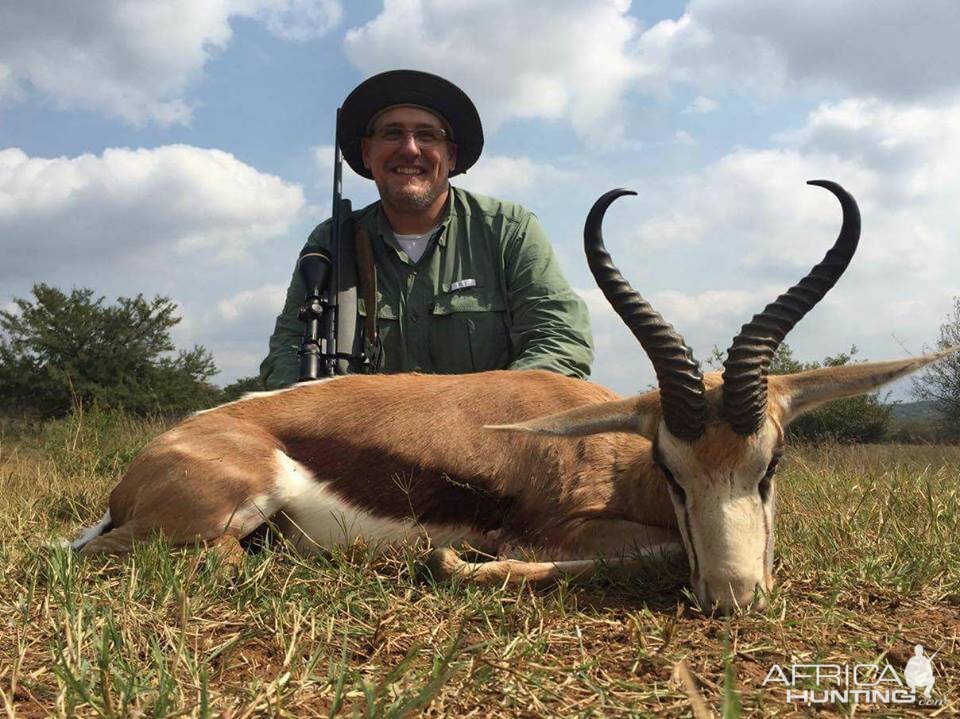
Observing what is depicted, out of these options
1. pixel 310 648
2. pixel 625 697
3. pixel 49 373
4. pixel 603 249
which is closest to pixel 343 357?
pixel 603 249

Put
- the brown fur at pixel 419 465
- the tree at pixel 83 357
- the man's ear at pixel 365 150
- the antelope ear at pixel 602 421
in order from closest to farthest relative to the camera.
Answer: the antelope ear at pixel 602 421, the brown fur at pixel 419 465, the man's ear at pixel 365 150, the tree at pixel 83 357

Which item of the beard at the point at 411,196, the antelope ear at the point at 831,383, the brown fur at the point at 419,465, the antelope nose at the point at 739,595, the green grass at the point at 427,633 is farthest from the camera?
the beard at the point at 411,196

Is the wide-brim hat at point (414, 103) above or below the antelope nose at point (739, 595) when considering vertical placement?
above

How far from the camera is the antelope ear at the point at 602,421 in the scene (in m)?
3.53

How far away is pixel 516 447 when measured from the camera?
4.06 m

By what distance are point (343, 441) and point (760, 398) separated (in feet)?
6.63

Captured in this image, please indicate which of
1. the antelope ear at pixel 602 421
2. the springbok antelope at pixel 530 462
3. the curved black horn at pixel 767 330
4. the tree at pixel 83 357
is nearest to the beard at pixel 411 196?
the springbok antelope at pixel 530 462

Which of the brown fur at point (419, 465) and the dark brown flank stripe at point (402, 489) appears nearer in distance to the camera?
the brown fur at point (419, 465)

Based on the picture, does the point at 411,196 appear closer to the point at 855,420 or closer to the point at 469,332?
the point at 469,332

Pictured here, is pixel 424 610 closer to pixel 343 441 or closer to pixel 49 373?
pixel 343 441

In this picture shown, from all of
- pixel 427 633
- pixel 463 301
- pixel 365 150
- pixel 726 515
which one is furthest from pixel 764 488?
pixel 365 150

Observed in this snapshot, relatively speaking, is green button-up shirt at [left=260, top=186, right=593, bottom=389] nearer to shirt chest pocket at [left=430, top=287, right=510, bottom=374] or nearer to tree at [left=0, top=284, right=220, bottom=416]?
shirt chest pocket at [left=430, top=287, right=510, bottom=374]

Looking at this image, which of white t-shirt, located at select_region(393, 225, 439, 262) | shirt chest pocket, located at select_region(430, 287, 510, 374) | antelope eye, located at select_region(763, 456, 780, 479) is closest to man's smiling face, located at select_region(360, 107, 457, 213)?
white t-shirt, located at select_region(393, 225, 439, 262)

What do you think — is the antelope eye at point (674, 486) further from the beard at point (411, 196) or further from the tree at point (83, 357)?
the tree at point (83, 357)
